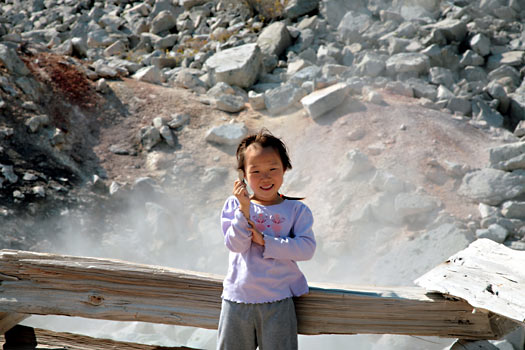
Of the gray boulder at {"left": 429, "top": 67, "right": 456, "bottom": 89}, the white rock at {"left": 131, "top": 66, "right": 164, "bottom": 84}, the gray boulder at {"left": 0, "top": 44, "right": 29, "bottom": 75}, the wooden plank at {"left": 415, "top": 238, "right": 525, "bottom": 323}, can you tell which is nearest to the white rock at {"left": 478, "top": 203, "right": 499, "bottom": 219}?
the gray boulder at {"left": 429, "top": 67, "right": 456, "bottom": 89}

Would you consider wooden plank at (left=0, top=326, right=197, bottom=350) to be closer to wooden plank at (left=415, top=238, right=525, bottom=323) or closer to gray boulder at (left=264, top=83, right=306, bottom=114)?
wooden plank at (left=415, top=238, right=525, bottom=323)

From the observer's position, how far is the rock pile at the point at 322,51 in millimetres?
7293

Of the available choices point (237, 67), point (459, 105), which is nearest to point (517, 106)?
point (459, 105)

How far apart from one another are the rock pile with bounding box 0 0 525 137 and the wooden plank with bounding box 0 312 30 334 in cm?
503

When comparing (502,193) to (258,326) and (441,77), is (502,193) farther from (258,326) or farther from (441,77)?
(258,326)

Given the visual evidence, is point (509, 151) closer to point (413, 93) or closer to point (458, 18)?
point (413, 93)

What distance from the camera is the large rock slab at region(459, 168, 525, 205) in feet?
17.3

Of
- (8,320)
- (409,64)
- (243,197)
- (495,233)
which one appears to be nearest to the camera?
A: (243,197)

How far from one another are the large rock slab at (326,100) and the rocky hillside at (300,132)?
2 cm

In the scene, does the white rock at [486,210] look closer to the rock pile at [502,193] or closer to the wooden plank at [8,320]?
the rock pile at [502,193]

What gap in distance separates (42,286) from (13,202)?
Result: 350 centimetres

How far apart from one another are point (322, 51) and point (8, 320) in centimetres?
715

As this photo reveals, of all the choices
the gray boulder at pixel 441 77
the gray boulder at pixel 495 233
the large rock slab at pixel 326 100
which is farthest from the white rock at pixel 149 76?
the gray boulder at pixel 495 233

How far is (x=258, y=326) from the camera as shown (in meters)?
2.01
